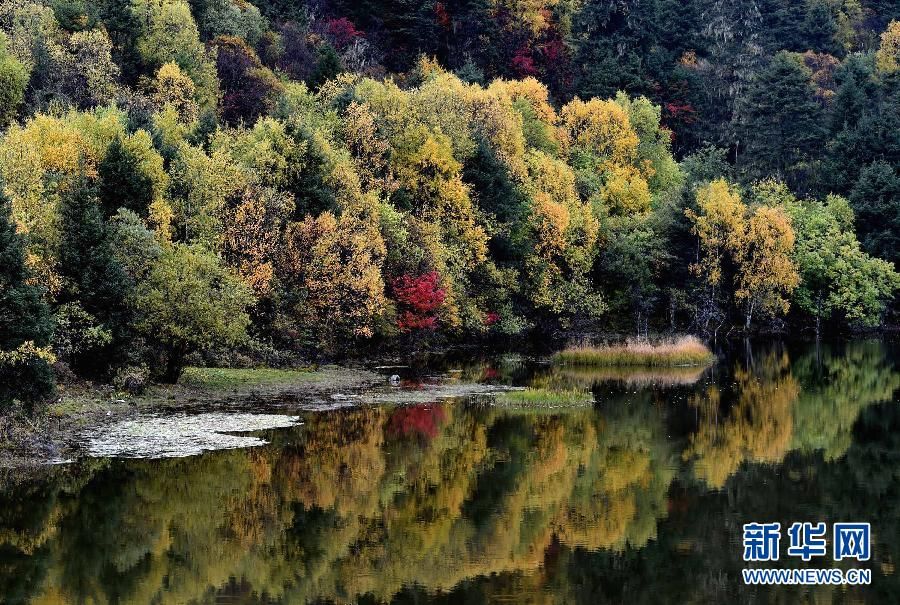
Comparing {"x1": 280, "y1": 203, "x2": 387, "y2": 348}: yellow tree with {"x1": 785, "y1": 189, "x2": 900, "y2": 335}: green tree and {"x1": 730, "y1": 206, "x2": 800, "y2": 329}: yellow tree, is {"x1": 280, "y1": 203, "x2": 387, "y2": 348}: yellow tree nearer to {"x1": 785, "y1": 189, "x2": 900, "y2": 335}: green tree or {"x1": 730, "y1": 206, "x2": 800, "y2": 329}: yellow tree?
{"x1": 730, "y1": 206, "x2": 800, "y2": 329}: yellow tree

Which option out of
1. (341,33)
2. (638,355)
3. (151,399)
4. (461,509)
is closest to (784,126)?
(341,33)

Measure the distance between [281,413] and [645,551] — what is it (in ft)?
69.7

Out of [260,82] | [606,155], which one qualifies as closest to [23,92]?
[260,82]

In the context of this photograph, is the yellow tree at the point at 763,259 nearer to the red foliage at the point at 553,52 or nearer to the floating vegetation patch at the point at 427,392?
the floating vegetation patch at the point at 427,392

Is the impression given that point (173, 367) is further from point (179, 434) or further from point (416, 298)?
point (416, 298)

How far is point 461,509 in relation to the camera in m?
30.8

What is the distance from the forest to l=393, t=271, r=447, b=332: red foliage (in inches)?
6.6

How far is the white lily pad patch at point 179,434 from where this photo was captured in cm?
3572

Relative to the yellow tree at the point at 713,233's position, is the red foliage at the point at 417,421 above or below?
below

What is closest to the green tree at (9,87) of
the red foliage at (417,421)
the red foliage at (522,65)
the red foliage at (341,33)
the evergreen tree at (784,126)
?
the red foliage at (417,421)

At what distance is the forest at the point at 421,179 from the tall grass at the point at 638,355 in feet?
28.9

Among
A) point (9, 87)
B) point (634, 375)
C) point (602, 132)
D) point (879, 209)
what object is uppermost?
point (9, 87)

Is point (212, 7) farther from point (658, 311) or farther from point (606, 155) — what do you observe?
point (658, 311)

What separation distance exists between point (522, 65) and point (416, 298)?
209 feet
